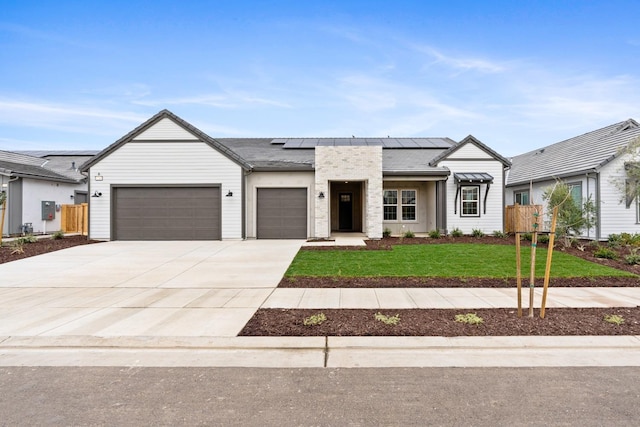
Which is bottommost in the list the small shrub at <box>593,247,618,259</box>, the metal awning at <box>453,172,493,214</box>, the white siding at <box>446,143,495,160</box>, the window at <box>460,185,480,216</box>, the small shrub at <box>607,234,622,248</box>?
the small shrub at <box>593,247,618,259</box>

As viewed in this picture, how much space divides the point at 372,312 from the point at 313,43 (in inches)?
549

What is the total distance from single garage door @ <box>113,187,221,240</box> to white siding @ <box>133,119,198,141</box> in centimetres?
232

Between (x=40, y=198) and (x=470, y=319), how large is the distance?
24413mm

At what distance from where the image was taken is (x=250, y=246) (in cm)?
1484

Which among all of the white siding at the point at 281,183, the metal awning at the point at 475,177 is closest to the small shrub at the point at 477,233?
the metal awning at the point at 475,177

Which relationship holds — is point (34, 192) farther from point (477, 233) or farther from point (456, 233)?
point (477, 233)

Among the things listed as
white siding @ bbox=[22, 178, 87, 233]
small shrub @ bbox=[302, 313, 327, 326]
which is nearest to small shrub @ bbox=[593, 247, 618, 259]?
small shrub @ bbox=[302, 313, 327, 326]

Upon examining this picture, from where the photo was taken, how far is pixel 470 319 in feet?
17.9

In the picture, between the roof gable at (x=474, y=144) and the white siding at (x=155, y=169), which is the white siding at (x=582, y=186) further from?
the white siding at (x=155, y=169)

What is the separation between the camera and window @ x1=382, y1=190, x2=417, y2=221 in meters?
20.4

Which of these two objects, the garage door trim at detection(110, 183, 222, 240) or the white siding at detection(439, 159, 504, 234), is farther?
the white siding at detection(439, 159, 504, 234)

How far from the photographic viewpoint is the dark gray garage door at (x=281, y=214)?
58.4 ft

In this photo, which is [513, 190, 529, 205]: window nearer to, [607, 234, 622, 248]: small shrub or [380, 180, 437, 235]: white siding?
[607, 234, 622, 248]: small shrub

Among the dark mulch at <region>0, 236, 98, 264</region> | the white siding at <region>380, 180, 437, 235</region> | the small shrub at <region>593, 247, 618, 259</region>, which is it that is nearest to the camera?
the small shrub at <region>593, 247, 618, 259</region>
